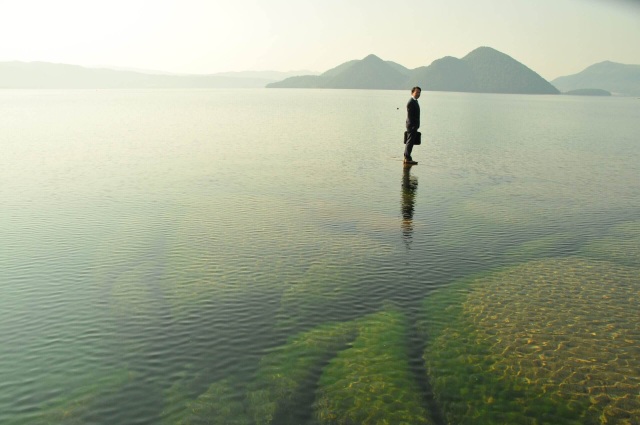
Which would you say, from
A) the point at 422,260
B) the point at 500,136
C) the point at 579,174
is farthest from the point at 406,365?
the point at 500,136

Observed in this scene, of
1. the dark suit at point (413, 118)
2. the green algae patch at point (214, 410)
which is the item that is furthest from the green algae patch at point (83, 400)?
the dark suit at point (413, 118)

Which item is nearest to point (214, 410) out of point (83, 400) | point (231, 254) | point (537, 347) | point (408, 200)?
point (83, 400)

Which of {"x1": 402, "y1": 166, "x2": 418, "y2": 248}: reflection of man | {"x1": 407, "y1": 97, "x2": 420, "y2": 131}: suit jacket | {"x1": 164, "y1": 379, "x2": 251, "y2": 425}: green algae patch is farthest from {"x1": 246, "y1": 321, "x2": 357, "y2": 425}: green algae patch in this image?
{"x1": 407, "y1": 97, "x2": 420, "y2": 131}: suit jacket

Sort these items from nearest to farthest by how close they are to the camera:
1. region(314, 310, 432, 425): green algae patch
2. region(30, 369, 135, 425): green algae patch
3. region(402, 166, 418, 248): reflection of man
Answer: region(30, 369, 135, 425): green algae patch → region(314, 310, 432, 425): green algae patch → region(402, 166, 418, 248): reflection of man

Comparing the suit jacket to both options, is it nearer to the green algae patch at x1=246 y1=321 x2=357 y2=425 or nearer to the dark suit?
the dark suit

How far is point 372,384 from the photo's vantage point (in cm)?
1158

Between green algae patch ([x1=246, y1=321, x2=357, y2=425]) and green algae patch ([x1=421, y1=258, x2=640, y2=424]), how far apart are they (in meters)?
2.66

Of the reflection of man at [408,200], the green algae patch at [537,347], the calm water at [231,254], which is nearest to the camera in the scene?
the green algae patch at [537,347]

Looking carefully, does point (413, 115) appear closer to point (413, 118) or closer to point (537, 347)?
point (413, 118)

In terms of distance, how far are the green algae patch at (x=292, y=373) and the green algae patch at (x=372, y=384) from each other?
0.94 ft

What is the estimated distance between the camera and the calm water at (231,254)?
11.5 metres

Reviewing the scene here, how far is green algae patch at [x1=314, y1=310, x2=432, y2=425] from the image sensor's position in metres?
10.4

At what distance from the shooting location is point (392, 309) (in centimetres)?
1534

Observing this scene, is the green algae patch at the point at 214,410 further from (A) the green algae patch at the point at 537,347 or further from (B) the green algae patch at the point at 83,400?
(A) the green algae patch at the point at 537,347
